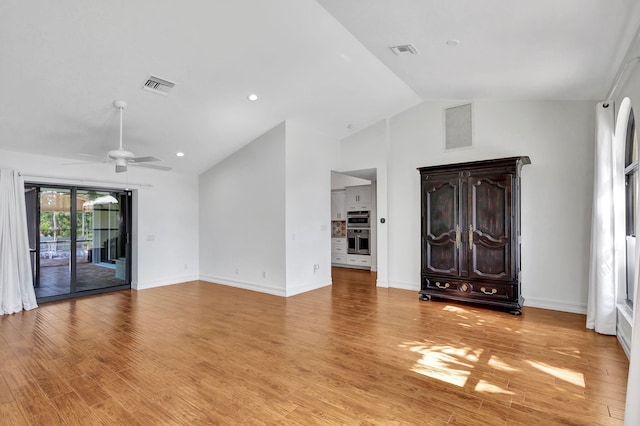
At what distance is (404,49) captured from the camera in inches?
157

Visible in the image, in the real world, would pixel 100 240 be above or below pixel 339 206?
below

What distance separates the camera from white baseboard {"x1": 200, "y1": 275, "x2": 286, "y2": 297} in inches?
241

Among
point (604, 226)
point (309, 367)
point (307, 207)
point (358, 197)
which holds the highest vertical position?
point (358, 197)

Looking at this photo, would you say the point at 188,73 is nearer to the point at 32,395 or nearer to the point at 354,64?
the point at 354,64

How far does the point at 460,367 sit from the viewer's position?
310 cm

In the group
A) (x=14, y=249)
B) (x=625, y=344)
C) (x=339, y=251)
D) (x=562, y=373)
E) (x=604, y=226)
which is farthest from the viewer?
(x=339, y=251)

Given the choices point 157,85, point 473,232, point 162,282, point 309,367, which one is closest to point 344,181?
point 473,232

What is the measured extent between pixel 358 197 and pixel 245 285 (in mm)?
4003

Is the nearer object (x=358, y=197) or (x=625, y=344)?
(x=625, y=344)

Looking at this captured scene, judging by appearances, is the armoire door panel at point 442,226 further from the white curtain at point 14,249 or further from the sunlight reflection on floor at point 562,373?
the white curtain at point 14,249

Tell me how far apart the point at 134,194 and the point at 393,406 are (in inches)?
254

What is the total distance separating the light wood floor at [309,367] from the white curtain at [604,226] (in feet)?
0.98

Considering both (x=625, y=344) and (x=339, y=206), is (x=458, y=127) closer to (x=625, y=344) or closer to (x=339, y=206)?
(x=625, y=344)

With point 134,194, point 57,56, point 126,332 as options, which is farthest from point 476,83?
point 134,194
